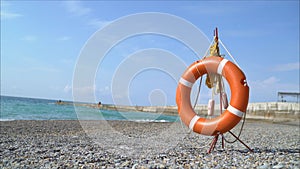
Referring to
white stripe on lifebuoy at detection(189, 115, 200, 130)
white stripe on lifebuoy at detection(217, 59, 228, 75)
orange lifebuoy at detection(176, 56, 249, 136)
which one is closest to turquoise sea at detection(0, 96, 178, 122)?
orange lifebuoy at detection(176, 56, 249, 136)

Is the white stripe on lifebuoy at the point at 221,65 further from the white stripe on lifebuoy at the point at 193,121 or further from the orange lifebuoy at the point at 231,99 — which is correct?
the white stripe on lifebuoy at the point at 193,121

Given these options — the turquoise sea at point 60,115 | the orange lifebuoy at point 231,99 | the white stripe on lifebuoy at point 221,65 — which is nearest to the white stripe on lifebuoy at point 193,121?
the orange lifebuoy at point 231,99

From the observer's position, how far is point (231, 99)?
3.98 metres

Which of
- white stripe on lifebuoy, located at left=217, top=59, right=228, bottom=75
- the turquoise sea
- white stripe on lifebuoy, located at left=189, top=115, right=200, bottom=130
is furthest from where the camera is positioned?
the turquoise sea

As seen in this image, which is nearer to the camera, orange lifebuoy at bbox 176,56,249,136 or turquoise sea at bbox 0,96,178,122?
orange lifebuoy at bbox 176,56,249,136

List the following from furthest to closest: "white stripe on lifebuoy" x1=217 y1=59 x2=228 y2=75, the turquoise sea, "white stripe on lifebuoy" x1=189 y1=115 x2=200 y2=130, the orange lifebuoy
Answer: the turquoise sea
"white stripe on lifebuoy" x1=189 y1=115 x2=200 y2=130
"white stripe on lifebuoy" x1=217 y1=59 x2=228 y2=75
the orange lifebuoy

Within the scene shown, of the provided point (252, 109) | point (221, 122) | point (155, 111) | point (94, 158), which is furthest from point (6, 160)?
point (155, 111)

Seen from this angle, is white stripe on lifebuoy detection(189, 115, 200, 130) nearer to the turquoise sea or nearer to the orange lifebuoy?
the orange lifebuoy

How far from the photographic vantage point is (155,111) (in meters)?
33.2

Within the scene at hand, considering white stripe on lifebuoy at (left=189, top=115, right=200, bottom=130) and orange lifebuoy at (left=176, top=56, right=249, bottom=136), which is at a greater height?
orange lifebuoy at (left=176, top=56, right=249, bottom=136)

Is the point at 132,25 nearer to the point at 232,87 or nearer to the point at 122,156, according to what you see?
the point at 232,87

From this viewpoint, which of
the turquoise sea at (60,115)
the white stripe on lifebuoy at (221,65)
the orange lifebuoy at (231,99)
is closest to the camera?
the orange lifebuoy at (231,99)

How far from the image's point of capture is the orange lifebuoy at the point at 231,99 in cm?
389

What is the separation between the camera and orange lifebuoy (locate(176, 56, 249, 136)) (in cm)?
389
